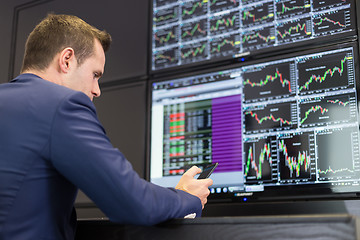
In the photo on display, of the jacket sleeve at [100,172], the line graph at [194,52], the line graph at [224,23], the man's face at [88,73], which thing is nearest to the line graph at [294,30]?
the line graph at [224,23]

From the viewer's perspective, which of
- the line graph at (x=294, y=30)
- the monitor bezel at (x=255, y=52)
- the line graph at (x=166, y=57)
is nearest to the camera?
the monitor bezel at (x=255, y=52)

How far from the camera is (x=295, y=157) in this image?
6.76ft

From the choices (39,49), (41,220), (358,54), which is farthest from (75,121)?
(358,54)

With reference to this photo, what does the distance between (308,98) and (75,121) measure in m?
1.31

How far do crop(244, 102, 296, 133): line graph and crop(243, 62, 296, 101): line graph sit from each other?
0.05 m

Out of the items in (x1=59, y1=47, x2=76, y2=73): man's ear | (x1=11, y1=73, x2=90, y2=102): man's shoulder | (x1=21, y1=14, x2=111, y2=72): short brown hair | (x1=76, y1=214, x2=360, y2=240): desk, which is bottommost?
(x1=76, y1=214, x2=360, y2=240): desk

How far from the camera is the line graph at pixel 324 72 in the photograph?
202 cm

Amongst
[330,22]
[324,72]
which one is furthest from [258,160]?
[330,22]

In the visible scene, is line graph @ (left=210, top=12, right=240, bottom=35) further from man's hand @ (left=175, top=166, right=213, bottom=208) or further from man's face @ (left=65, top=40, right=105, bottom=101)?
man's hand @ (left=175, top=166, right=213, bottom=208)

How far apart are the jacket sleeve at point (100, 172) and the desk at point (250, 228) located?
0.05 m

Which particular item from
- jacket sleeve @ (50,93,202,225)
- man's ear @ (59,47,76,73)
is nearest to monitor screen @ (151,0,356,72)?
man's ear @ (59,47,76,73)

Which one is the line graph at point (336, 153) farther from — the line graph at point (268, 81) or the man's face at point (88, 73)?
the man's face at point (88, 73)

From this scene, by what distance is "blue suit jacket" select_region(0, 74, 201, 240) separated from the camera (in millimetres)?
1016

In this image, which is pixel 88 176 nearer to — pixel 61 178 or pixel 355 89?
pixel 61 178
